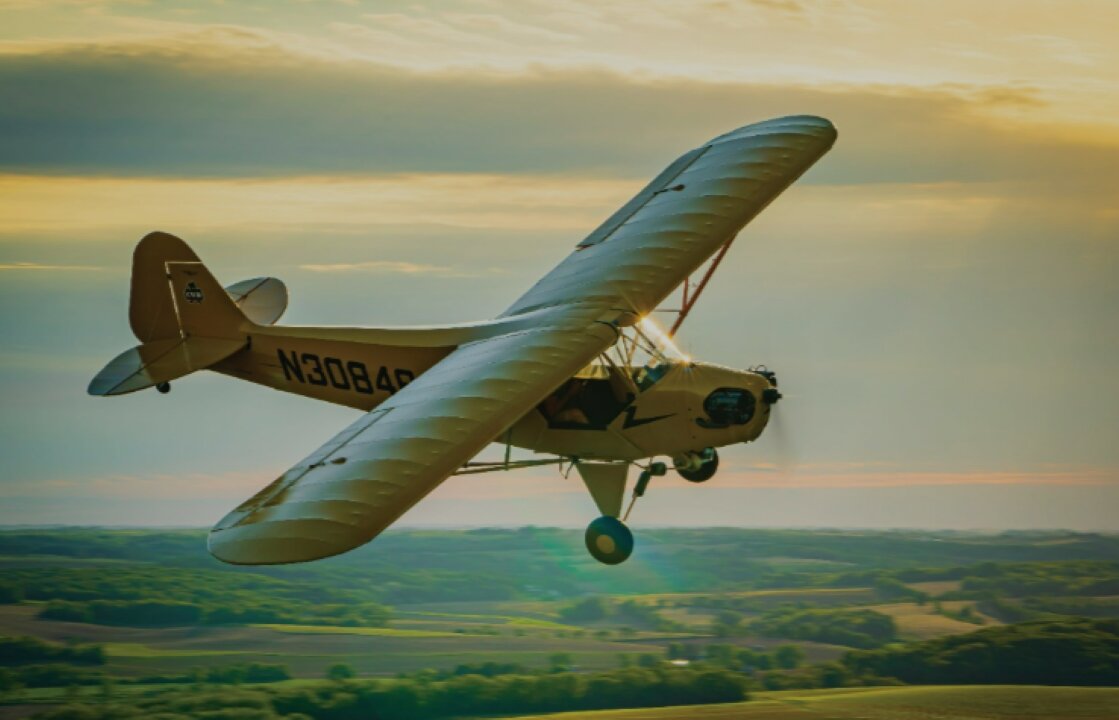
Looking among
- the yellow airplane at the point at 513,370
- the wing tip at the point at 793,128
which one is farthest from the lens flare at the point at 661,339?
the wing tip at the point at 793,128

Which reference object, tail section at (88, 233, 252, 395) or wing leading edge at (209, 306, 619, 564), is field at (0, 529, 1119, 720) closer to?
tail section at (88, 233, 252, 395)

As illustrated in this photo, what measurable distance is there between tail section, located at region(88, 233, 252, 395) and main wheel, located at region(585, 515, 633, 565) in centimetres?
735

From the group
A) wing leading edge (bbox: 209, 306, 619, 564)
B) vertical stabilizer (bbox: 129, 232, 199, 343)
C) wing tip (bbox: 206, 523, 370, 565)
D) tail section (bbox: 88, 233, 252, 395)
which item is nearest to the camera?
wing tip (bbox: 206, 523, 370, 565)

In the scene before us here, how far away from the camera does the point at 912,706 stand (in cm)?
6069

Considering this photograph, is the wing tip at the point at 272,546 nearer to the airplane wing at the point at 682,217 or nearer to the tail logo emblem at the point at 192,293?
the airplane wing at the point at 682,217

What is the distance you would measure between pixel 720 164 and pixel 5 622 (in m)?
52.7

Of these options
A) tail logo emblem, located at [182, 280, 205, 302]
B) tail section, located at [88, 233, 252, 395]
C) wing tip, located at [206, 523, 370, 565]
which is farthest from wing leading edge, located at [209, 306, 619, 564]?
tail logo emblem, located at [182, 280, 205, 302]

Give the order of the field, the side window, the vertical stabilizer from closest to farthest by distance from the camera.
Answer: the side window < the vertical stabilizer < the field

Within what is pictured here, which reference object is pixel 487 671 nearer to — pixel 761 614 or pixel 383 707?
pixel 383 707

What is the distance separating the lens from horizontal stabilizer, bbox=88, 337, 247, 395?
28.6 meters

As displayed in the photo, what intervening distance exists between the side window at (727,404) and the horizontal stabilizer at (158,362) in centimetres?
850

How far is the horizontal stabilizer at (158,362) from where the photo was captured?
2858 cm

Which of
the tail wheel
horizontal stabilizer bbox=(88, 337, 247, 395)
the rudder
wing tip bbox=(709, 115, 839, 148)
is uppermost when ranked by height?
wing tip bbox=(709, 115, 839, 148)

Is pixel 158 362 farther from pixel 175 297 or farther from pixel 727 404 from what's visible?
pixel 727 404
